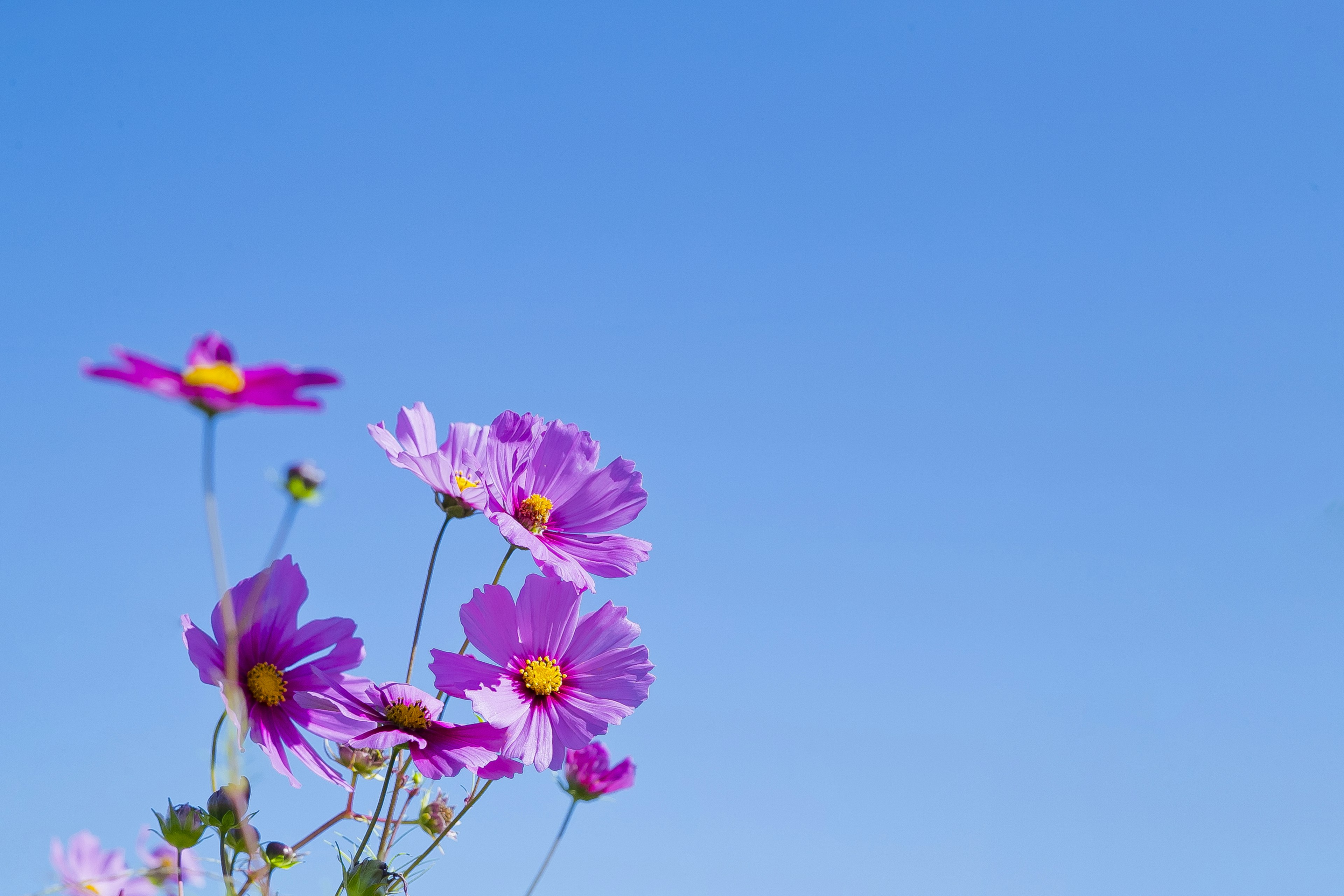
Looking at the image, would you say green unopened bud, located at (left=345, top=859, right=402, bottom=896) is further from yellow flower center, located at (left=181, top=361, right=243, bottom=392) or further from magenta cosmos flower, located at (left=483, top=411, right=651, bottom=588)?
yellow flower center, located at (left=181, top=361, right=243, bottom=392)

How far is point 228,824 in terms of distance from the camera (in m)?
0.62

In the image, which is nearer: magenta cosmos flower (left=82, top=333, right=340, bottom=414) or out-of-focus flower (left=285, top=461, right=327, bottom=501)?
magenta cosmos flower (left=82, top=333, right=340, bottom=414)

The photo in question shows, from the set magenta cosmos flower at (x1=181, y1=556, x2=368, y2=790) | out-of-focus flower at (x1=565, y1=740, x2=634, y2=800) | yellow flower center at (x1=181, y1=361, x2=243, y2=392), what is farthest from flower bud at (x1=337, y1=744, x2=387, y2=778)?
yellow flower center at (x1=181, y1=361, x2=243, y2=392)

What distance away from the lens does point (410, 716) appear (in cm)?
65

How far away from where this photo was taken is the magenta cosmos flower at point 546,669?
0.67m

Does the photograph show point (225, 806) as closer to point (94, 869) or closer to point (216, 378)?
point (216, 378)

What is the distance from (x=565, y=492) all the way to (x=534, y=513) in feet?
0.12

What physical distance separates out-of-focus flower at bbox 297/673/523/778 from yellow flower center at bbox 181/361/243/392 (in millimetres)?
280

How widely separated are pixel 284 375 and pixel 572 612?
1.19 ft

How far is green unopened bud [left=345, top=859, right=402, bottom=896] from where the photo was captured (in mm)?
596

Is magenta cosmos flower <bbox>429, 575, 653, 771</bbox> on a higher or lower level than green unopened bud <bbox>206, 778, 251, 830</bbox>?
higher

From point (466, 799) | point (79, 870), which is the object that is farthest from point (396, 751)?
point (79, 870)

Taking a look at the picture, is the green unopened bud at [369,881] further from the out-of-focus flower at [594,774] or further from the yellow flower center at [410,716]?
the out-of-focus flower at [594,774]

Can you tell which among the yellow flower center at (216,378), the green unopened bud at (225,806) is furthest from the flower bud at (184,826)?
the yellow flower center at (216,378)
